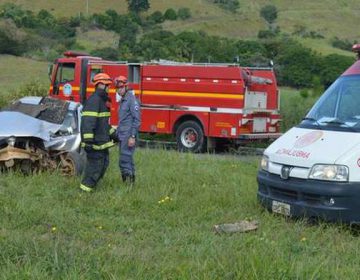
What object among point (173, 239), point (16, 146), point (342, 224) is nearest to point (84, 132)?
point (16, 146)

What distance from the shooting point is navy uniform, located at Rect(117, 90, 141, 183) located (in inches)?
373

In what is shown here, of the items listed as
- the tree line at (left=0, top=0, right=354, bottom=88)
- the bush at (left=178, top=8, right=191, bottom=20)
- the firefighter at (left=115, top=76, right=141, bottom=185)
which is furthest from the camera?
the bush at (left=178, top=8, right=191, bottom=20)

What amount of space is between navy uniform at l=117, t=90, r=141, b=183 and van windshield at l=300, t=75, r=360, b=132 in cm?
281

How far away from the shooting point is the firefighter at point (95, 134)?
8.73 metres

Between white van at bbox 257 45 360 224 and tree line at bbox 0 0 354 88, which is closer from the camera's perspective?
white van at bbox 257 45 360 224

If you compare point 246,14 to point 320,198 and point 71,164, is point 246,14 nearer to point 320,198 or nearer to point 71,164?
point 71,164

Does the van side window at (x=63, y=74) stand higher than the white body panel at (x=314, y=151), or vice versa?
the van side window at (x=63, y=74)

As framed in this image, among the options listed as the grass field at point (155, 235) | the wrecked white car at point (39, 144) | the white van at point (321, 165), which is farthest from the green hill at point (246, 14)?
the white van at point (321, 165)

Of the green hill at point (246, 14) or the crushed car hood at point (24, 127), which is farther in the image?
the green hill at point (246, 14)

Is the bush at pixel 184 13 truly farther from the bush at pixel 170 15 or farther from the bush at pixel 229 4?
the bush at pixel 229 4

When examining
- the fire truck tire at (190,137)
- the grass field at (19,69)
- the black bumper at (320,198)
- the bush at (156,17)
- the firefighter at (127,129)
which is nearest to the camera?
the black bumper at (320,198)

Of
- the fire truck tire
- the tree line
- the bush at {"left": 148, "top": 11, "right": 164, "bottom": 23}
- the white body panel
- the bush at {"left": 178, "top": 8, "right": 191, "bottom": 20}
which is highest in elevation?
the bush at {"left": 178, "top": 8, "right": 191, "bottom": 20}

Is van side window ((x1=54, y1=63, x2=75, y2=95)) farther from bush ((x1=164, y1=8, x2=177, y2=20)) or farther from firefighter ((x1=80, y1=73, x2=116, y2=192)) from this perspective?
bush ((x1=164, y1=8, x2=177, y2=20))

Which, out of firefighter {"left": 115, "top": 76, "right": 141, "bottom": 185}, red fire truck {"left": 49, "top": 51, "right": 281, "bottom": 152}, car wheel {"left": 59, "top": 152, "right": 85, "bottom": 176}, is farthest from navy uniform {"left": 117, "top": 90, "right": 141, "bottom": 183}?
red fire truck {"left": 49, "top": 51, "right": 281, "bottom": 152}
